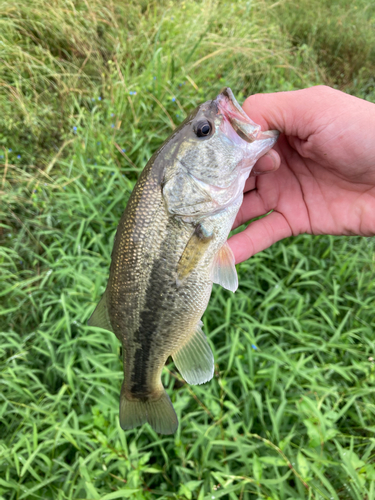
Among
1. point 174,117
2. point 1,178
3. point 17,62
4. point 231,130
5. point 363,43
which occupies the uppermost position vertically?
point 363,43

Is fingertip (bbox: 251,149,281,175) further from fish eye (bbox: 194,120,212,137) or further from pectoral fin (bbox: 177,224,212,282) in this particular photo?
pectoral fin (bbox: 177,224,212,282)

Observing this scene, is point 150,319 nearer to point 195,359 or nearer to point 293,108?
point 195,359

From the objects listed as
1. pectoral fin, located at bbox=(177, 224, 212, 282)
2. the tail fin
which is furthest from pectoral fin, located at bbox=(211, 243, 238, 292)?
the tail fin

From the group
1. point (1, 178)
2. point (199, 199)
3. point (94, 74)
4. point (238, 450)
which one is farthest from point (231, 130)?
point (94, 74)

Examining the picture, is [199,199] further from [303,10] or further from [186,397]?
[303,10]

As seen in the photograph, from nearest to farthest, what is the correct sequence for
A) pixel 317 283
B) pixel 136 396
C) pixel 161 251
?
pixel 161 251
pixel 136 396
pixel 317 283

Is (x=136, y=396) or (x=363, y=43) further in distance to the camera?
(x=363, y=43)

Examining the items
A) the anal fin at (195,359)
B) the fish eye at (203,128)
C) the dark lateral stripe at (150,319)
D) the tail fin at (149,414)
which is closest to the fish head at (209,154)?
the fish eye at (203,128)

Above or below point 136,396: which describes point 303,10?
above
